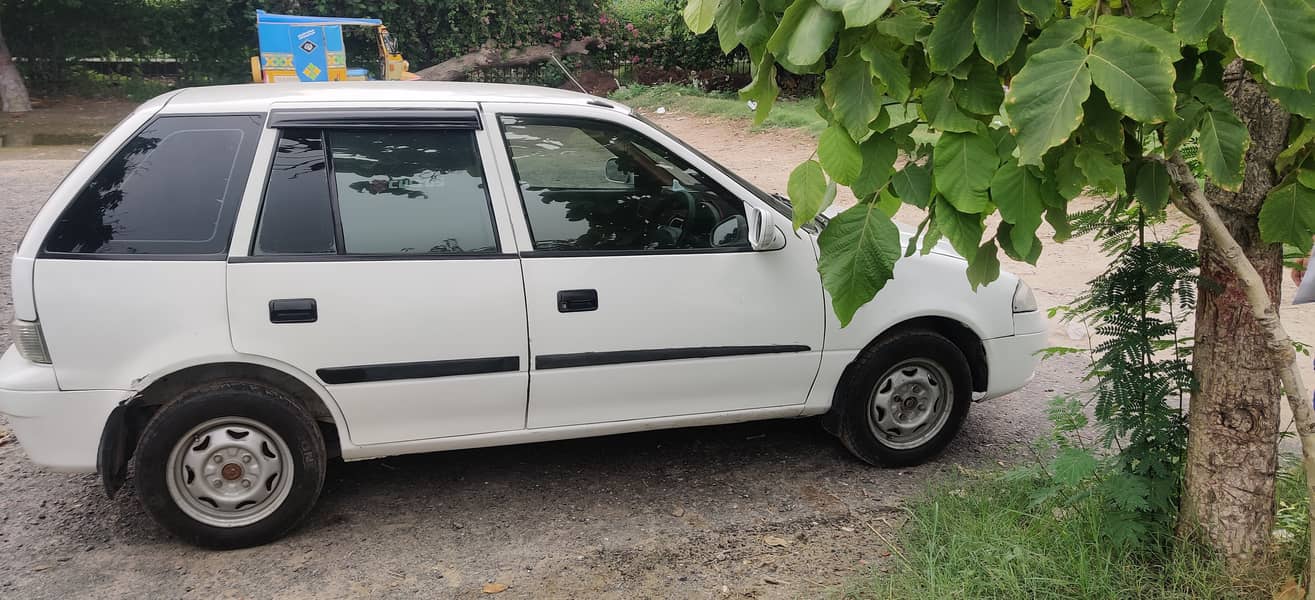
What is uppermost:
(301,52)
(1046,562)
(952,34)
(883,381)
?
(301,52)

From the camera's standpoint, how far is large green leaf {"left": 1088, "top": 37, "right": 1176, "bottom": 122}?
2.09 meters

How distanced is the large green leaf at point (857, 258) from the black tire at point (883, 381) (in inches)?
81.1

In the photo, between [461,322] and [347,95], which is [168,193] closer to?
[347,95]

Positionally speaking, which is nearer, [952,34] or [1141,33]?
[1141,33]

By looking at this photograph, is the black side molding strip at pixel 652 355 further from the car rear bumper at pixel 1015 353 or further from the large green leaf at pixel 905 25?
the large green leaf at pixel 905 25

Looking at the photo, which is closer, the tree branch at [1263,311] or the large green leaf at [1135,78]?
the large green leaf at [1135,78]

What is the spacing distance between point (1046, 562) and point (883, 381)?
1.30 metres

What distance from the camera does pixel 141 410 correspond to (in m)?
3.96

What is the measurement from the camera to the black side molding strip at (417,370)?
391cm

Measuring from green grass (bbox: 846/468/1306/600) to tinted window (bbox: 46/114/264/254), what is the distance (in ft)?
8.95

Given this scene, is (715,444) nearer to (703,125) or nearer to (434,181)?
(434,181)

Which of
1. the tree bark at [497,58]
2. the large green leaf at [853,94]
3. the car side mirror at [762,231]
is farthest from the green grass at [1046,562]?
the tree bark at [497,58]

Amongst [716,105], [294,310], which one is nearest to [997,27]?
[294,310]

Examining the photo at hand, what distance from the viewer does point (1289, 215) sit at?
2797 millimetres
